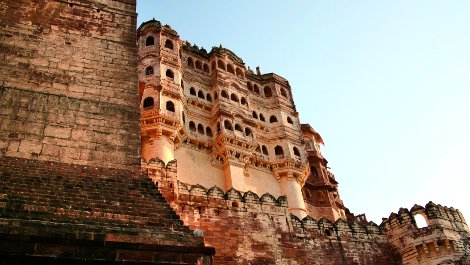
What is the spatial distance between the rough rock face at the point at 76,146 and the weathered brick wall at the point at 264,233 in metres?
5.42

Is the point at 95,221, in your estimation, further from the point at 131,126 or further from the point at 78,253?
the point at 131,126

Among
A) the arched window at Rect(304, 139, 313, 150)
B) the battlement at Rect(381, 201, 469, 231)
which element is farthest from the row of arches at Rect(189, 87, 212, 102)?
the battlement at Rect(381, 201, 469, 231)

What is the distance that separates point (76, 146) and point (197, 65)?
23137 mm

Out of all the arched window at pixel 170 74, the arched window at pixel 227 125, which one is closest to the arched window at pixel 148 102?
the arched window at pixel 170 74

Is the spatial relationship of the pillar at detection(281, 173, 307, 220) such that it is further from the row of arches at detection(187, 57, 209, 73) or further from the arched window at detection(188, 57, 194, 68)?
the arched window at detection(188, 57, 194, 68)

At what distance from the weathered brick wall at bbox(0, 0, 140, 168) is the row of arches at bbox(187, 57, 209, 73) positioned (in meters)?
19.6

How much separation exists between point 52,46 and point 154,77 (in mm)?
16212

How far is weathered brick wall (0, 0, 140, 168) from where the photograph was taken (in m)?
6.67

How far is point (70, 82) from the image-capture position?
764 centimetres

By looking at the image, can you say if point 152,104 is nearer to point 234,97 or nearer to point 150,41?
point 150,41

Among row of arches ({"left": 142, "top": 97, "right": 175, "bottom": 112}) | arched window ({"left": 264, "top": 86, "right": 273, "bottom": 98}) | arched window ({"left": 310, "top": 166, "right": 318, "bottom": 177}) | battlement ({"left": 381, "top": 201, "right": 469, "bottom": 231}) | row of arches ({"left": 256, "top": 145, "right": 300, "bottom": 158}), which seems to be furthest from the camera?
arched window ({"left": 310, "top": 166, "right": 318, "bottom": 177})

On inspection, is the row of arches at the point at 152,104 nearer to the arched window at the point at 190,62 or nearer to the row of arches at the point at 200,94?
the row of arches at the point at 200,94

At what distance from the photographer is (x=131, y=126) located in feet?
24.0

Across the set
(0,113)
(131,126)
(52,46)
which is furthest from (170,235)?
(52,46)
